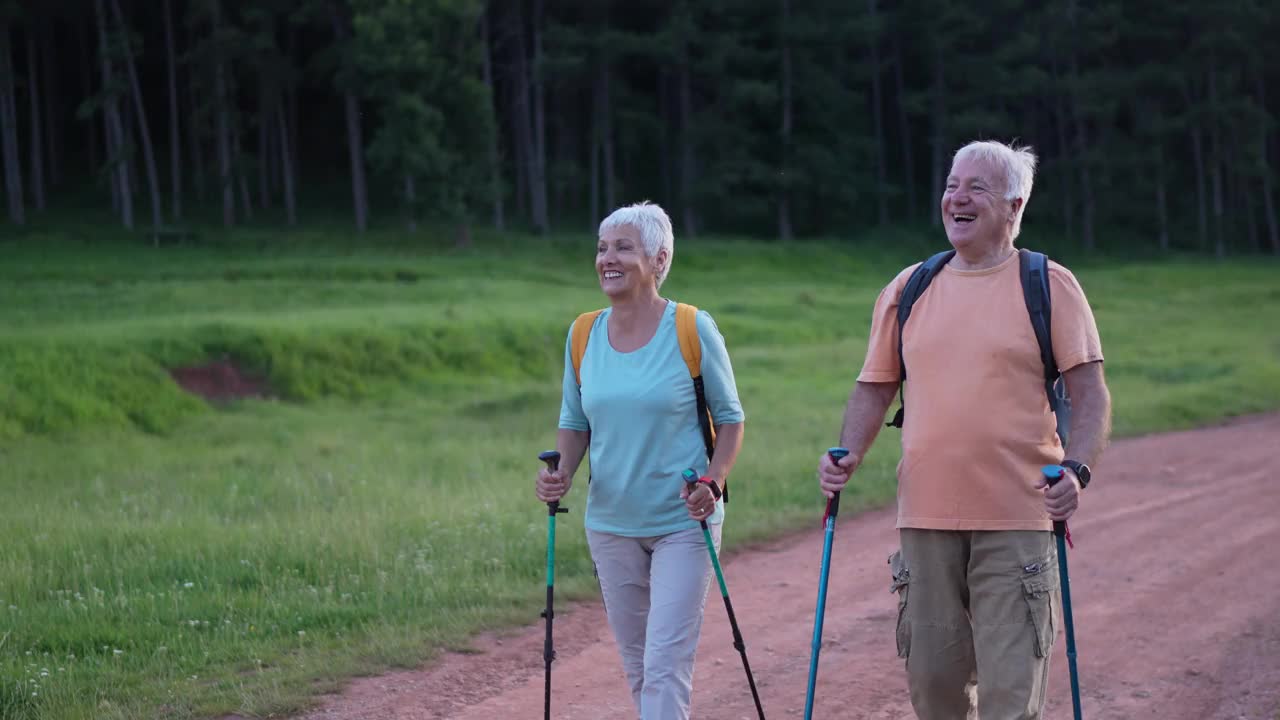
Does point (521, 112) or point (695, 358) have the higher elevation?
point (521, 112)

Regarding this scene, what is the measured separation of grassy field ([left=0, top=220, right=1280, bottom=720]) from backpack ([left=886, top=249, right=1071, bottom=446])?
3.59 metres

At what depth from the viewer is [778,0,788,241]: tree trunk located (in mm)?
48438

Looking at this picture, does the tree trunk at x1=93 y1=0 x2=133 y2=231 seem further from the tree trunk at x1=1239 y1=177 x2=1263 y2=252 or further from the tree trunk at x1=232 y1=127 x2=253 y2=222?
the tree trunk at x1=1239 y1=177 x2=1263 y2=252

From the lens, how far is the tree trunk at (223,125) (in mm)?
43562

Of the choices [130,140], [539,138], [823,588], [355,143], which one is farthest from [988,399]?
[130,140]

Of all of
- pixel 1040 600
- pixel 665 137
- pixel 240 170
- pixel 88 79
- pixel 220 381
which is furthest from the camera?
pixel 88 79

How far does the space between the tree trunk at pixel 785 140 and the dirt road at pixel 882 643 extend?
128ft

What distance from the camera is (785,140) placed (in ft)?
164

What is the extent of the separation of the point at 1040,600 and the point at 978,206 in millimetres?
1273

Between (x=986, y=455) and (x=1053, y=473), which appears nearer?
(x=1053, y=473)

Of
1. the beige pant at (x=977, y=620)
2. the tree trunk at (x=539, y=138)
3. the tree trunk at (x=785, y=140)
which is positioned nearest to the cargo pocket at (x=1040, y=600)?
the beige pant at (x=977, y=620)

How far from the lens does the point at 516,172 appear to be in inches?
2020

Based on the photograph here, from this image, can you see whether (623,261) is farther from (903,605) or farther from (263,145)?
(263,145)

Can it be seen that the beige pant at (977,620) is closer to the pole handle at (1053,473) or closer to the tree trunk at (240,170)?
the pole handle at (1053,473)
